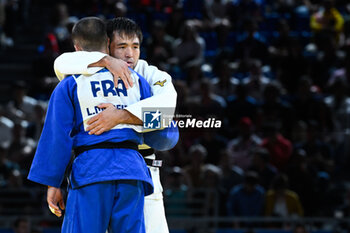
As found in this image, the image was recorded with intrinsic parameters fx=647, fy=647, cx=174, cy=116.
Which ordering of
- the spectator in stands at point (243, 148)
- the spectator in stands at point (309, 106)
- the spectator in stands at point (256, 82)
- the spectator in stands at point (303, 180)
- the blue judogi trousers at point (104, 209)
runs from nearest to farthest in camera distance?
1. the blue judogi trousers at point (104, 209)
2. the spectator in stands at point (303, 180)
3. the spectator in stands at point (243, 148)
4. the spectator in stands at point (309, 106)
5. the spectator in stands at point (256, 82)

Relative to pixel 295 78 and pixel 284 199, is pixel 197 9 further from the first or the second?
pixel 284 199

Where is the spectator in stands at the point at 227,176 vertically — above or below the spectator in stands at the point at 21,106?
below

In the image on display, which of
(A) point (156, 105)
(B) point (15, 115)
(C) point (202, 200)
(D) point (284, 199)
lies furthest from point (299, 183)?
(A) point (156, 105)

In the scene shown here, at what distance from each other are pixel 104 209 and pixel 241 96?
6427mm

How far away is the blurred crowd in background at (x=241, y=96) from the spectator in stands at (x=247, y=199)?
0.01m

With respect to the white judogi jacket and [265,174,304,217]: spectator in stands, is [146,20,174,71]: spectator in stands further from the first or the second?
the white judogi jacket

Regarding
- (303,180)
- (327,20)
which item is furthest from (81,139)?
(327,20)

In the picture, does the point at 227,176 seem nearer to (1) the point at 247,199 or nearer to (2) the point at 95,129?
(1) the point at 247,199

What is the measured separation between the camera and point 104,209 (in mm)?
3477

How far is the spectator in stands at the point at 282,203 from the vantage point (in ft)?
27.2

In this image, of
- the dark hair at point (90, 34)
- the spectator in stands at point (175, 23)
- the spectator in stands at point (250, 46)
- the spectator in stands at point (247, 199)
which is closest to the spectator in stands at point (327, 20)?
the spectator in stands at point (250, 46)

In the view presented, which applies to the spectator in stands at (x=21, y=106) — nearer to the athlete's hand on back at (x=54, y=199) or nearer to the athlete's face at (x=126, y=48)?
the athlete's face at (x=126, y=48)

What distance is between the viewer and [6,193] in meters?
Result: 8.96

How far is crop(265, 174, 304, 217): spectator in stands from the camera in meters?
8.29
